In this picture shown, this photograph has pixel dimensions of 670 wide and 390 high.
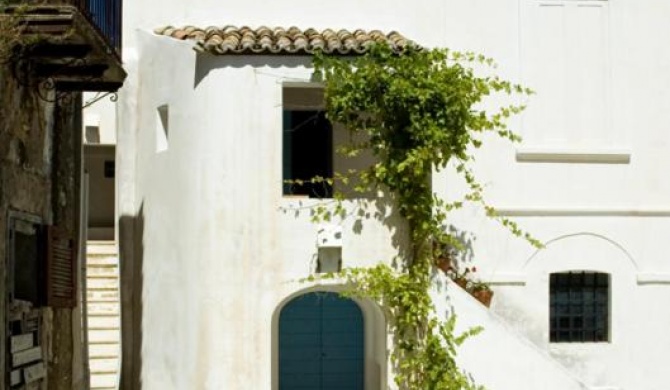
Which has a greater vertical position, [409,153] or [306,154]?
[306,154]

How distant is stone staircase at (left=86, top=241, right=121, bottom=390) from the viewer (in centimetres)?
1470

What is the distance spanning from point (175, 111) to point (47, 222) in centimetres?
326

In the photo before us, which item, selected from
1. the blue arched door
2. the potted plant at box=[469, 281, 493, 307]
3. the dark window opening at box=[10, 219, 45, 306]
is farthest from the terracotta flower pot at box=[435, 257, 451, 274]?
the dark window opening at box=[10, 219, 45, 306]

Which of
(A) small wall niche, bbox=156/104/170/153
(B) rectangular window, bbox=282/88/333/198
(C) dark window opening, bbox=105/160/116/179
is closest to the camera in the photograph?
(A) small wall niche, bbox=156/104/170/153

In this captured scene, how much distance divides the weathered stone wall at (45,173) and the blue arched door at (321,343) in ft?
19.4

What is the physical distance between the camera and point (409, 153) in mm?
13266

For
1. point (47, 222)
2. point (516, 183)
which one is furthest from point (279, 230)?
point (516, 183)

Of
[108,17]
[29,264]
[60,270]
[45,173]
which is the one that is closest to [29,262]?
[29,264]

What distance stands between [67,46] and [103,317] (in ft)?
20.5

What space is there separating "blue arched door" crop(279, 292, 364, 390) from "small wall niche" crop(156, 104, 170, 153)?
4407 mm

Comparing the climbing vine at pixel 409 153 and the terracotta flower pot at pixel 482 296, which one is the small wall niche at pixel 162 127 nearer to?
the climbing vine at pixel 409 153

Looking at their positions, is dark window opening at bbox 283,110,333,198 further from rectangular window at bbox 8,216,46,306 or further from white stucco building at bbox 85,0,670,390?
rectangular window at bbox 8,216,46,306

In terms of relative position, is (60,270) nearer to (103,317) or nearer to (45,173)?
(45,173)

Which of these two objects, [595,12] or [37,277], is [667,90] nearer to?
[595,12]
